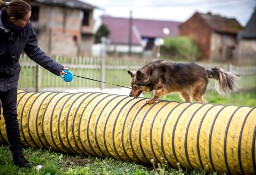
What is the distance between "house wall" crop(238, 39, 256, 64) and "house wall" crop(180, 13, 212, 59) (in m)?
3.90

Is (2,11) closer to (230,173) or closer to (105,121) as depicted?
(105,121)

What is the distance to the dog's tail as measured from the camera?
22.7 ft

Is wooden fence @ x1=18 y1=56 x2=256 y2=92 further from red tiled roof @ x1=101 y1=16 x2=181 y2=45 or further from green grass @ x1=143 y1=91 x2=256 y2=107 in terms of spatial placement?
red tiled roof @ x1=101 y1=16 x2=181 y2=45

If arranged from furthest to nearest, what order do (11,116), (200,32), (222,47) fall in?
(222,47) < (200,32) < (11,116)

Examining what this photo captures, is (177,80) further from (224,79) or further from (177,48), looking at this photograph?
(177,48)

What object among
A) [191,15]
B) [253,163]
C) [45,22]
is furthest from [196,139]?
[191,15]

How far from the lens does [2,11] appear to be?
4.56 meters

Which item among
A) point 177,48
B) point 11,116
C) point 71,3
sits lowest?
point 11,116

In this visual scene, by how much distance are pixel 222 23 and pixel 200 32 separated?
3643 mm

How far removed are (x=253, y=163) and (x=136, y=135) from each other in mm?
1549

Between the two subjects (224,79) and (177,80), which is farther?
(224,79)

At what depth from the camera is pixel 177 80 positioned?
6.38m

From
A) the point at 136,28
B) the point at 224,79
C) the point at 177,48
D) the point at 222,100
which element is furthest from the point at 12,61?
the point at 136,28

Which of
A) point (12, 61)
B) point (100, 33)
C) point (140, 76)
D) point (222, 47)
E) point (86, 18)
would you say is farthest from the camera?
point (100, 33)
